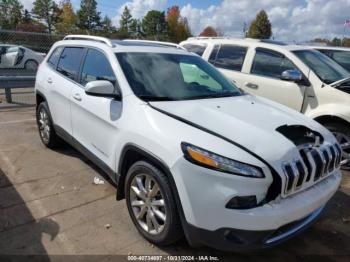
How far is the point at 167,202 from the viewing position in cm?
298

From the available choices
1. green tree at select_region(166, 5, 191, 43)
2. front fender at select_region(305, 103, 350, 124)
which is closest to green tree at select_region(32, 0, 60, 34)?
green tree at select_region(166, 5, 191, 43)

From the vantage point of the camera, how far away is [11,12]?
2136 inches

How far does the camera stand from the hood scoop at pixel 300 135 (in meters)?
3.19

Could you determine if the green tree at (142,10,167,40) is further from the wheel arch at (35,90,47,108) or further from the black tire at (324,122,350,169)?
the black tire at (324,122,350,169)

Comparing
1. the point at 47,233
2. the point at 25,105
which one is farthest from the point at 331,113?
the point at 25,105

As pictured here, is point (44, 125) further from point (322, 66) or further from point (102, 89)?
point (322, 66)

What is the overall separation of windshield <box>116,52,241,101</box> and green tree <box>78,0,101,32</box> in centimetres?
6318

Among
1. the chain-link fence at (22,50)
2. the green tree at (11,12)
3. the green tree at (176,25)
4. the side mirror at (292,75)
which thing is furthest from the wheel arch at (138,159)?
the green tree at (176,25)

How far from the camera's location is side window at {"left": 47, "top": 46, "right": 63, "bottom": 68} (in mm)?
5418

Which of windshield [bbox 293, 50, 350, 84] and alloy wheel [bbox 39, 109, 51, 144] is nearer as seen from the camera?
alloy wheel [bbox 39, 109, 51, 144]

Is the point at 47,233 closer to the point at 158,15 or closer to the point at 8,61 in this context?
the point at 8,61

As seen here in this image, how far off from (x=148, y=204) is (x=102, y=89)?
1.20 m

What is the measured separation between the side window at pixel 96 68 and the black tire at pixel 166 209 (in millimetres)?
1041

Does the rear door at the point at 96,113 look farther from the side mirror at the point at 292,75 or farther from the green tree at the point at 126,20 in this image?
the green tree at the point at 126,20
